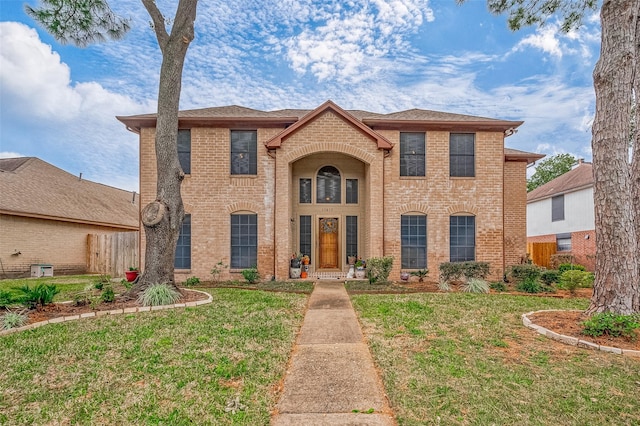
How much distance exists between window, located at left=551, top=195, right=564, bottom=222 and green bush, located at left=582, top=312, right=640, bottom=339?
18.5m

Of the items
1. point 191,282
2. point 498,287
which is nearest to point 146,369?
point 191,282

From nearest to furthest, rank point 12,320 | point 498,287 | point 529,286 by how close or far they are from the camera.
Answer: point 12,320
point 529,286
point 498,287

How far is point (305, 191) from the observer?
43.7 ft

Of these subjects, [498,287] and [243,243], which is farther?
[243,243]

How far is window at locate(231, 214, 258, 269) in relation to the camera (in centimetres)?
1220

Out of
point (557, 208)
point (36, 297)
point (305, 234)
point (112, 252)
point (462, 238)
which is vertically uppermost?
point (557, 208)

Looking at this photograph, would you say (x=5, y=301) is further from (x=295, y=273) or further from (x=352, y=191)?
(x=352, y=191)

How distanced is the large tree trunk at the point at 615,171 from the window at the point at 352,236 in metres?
8.04

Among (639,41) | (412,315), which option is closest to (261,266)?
(412,315)

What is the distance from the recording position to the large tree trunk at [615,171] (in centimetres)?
573

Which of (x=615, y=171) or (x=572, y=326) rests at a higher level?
(x=615, y=171)

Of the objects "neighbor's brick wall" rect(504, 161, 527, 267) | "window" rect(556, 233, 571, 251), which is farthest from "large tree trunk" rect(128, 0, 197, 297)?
"window" rect(556, 233, 571, 251)

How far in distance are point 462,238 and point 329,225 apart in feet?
16.4

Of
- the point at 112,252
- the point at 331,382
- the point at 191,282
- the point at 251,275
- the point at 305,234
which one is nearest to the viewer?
the point at 331,382
